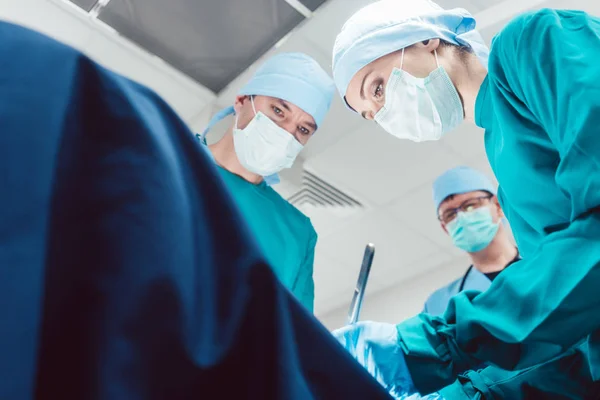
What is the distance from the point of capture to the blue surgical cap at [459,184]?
2004 millimetres

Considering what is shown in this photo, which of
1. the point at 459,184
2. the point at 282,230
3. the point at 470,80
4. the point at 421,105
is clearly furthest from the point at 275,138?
the point at 459,184

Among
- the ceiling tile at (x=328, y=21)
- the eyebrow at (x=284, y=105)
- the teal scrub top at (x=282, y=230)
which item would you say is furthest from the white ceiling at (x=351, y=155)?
the teal scrub top at (x=282, y=230)

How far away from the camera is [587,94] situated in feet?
2.32

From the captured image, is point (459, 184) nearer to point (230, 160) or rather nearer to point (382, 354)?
point (230, 160)

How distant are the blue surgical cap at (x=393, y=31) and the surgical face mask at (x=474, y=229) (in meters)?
0.87

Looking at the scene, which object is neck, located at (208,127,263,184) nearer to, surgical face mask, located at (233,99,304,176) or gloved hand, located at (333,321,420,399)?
surgical face mask, located at (233,99,304,176)

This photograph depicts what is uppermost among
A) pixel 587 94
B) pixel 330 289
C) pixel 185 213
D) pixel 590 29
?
pixel 330 289

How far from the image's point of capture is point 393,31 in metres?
1.23

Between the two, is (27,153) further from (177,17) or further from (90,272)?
(177,17)

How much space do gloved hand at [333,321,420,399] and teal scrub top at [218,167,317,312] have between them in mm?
615

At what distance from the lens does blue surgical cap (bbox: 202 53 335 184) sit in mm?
1646

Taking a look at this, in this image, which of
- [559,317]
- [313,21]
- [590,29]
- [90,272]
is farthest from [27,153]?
[313,21]

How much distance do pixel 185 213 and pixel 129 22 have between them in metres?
1.66

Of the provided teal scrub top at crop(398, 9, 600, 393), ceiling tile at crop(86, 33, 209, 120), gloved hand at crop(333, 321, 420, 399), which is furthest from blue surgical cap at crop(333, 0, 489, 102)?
ceiling tile at crop(86, 33, 209, 120)
